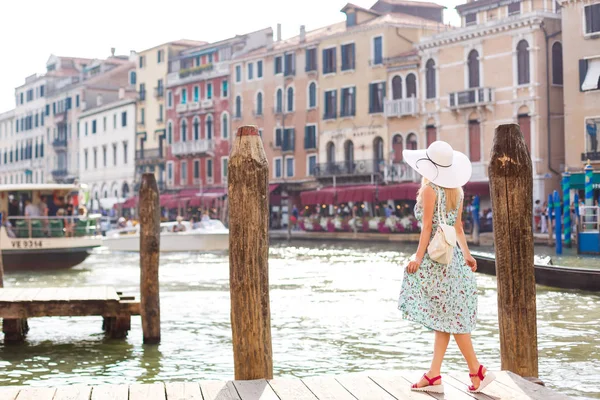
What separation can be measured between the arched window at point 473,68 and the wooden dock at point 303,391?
30930 millimetres

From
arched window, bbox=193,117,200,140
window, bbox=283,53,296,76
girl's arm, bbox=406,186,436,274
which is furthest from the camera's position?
arched window, bbox=193,117,200,140

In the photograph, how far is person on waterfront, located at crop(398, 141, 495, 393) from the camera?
5461mm

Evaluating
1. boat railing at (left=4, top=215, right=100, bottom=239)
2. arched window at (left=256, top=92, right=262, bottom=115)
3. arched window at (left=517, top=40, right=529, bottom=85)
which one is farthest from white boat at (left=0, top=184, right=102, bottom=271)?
arched window at (left=256, top=92, right=262, bottom=115)

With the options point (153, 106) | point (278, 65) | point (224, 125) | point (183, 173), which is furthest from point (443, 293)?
point (153, 106)

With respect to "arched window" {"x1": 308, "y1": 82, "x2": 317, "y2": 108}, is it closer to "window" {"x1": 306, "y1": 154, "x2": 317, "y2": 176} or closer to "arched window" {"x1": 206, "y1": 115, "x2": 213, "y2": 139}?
"window" {"x1": 306, "y1": 154, "x2": 317, "y2": 176}

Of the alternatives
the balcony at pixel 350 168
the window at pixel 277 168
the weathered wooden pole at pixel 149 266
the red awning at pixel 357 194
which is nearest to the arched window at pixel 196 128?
the window at pixel 277 168

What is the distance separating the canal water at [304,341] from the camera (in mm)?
9000

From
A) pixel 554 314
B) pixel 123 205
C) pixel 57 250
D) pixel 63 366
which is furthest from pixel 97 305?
pixel 123 205

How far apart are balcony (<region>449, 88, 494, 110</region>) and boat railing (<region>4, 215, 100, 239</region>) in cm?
1695

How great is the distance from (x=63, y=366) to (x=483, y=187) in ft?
86.9

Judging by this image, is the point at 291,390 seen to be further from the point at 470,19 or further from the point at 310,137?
the point at 310,137

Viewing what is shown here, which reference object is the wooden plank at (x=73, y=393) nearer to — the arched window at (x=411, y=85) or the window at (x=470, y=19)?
the window at (x=470, y=19)

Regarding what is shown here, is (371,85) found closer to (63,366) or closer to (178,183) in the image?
(178,183)

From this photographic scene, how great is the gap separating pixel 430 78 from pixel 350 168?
5.65 m
